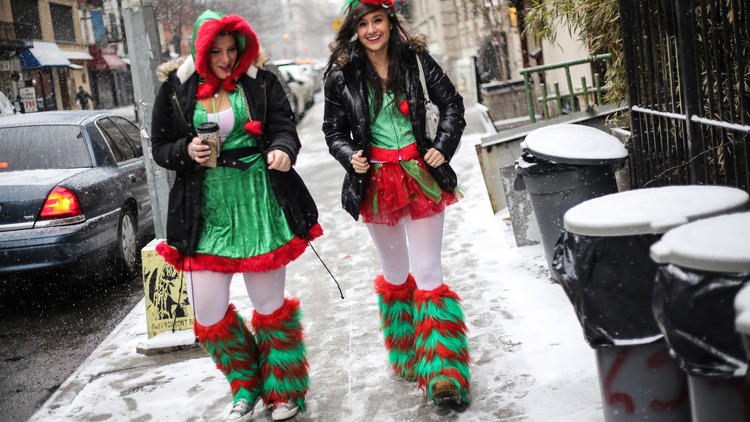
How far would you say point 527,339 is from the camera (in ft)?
14.5

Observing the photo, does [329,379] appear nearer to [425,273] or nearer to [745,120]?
[425,273]

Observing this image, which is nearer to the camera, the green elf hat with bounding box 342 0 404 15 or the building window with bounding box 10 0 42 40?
the green elf hat with bounding box 342 0 404 15

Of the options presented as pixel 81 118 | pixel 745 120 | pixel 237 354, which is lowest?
pixel 237 354

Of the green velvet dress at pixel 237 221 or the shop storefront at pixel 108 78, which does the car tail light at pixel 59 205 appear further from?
the shop storefront at pixel 108 78

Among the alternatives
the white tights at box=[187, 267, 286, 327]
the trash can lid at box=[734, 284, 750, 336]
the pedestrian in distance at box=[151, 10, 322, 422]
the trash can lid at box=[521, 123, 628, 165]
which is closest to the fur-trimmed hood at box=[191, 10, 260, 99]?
the pedestrian in distance at box=[151, 10, 322, 422]

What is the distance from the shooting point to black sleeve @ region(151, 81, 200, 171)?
3.55m

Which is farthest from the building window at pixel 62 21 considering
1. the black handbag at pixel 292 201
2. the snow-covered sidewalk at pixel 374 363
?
the black handbag at pixel 292 201

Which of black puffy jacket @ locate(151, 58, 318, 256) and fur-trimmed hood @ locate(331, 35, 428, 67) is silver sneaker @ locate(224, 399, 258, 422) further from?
fur-trimmed hood @ locate(331, 35, 428, 67)

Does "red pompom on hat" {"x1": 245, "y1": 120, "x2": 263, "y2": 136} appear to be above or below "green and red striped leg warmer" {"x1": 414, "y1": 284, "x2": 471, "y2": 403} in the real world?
above

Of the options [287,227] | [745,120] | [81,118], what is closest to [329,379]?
[287,227]

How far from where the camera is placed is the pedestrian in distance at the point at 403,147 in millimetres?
3676

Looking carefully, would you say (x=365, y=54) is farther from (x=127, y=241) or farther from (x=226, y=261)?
(x=127, y=241)

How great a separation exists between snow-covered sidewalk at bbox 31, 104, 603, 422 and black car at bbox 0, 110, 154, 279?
37.1 inches

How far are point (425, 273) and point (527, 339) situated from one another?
1014mm
